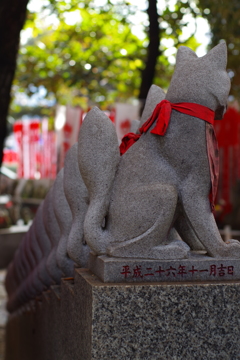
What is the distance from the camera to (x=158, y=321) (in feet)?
6.84

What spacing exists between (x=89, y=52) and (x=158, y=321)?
26.0ft

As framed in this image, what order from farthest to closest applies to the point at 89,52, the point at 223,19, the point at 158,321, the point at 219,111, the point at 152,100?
1. the point at 89,52
2. the point at 223,19
3. the point at 152,100
4. the point at 219,111
5. the point at 158,321

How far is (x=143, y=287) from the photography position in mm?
2070

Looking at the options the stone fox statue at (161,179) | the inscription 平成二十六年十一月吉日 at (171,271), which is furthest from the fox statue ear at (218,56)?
the inscription 平成二十六年十一月吉日 at (171,271)

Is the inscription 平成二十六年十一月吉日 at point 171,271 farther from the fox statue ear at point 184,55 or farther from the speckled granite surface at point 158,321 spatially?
the fox statue ear at point 184,55

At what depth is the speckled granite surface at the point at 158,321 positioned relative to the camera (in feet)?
6.65

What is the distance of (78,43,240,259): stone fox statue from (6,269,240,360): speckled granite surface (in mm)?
211

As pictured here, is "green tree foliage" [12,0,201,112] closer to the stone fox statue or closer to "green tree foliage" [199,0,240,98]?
"green tree foliage" [199,0,240,98]

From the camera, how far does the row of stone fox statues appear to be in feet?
7.43

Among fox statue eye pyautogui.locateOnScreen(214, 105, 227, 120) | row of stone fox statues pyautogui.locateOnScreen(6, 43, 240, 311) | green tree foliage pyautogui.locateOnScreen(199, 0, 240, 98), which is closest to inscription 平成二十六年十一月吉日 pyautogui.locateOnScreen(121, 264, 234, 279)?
row of stone fox statues pyautogui.locateOnScreen(6, 43, 240, 311)

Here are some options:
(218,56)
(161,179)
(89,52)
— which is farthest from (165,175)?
(89,52)

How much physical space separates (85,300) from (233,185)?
10398 mm

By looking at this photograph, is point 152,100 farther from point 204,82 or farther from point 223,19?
point 223,19

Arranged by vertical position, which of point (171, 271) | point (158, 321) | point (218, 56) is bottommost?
point (158, 321)
